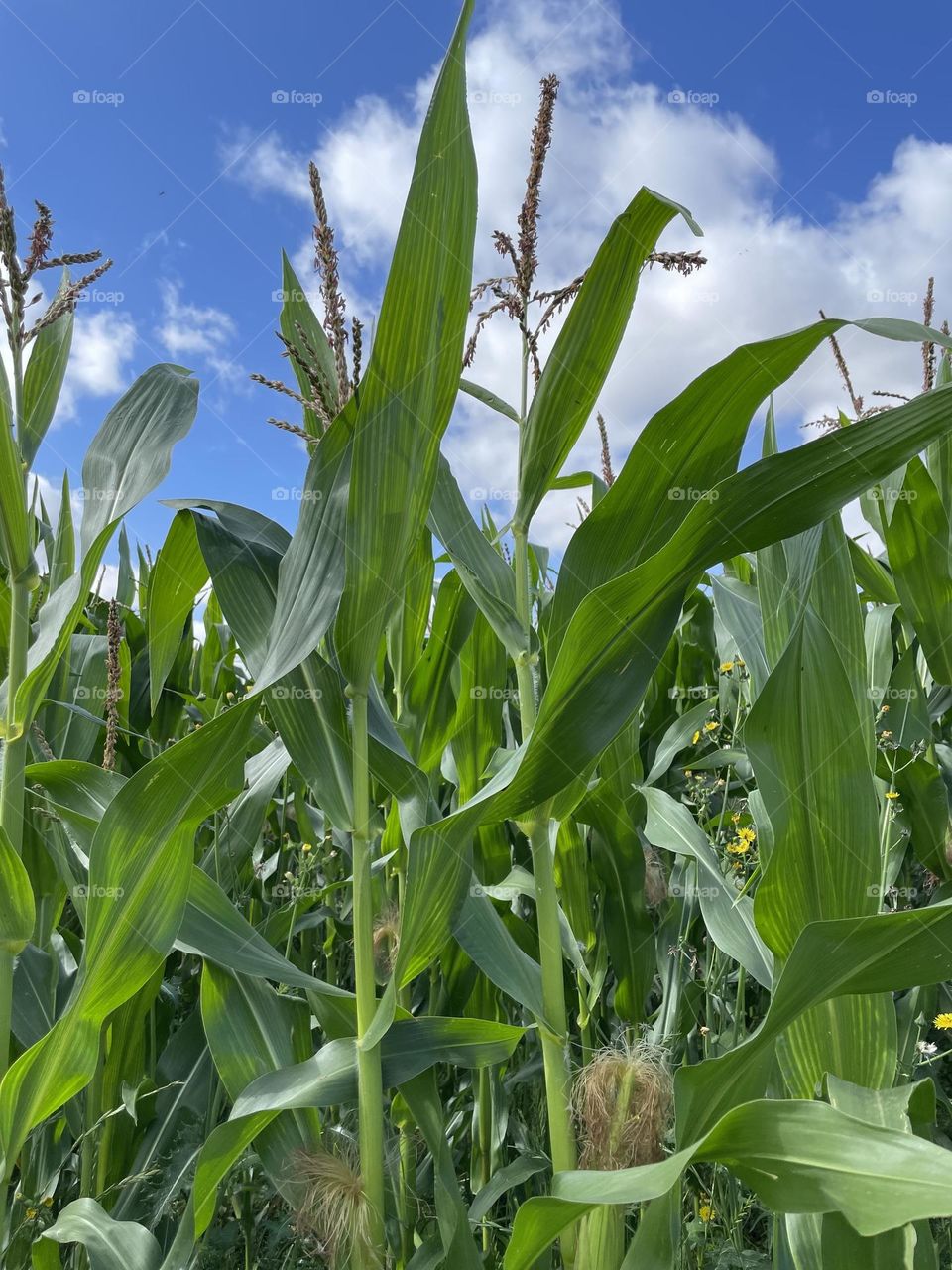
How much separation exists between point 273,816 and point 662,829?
5.02 feet

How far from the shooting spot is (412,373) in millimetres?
1003

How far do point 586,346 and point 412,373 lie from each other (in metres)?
0.23

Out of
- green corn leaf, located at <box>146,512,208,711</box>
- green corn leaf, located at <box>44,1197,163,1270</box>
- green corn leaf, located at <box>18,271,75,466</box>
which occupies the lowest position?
green corn leaf, located at <box>44,1197,163,1270</box>

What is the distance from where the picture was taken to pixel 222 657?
8.85 feet

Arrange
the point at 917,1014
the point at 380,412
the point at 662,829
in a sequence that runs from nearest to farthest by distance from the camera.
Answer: the point at 380,412, the point at 662,829, the point at 917,1014

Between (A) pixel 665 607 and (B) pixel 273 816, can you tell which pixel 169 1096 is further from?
(A) pixel 665 607

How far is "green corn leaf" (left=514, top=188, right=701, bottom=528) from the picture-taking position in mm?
970

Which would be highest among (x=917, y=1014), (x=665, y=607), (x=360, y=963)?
(x=665, y=607)

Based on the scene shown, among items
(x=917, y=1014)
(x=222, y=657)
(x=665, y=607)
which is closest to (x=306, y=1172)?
(x=665, y=607)

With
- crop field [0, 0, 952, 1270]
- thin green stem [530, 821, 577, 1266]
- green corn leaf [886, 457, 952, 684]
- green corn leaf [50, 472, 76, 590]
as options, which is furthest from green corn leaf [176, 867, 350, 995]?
green corn leaf [886, 457, 952, 684]

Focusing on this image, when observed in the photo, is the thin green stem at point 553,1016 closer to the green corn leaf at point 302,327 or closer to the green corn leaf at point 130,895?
the green corn leaf at point 130,895

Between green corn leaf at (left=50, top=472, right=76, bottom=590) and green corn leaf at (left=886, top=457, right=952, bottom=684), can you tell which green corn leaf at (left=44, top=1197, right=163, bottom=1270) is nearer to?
green corn leaf at (left=50, top=472, right=76, bottom=590)

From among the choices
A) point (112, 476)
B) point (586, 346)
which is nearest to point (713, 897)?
point (586, 346)

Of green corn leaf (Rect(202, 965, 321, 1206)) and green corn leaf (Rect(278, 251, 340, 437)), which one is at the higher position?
green corn leaf (Rect(278, 251, 340, 437))
